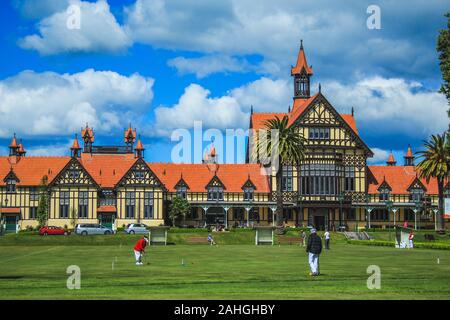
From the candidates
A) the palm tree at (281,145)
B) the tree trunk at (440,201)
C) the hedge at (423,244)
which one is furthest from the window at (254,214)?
the hedge at (423,244)

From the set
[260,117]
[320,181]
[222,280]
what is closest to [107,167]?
[260,117]

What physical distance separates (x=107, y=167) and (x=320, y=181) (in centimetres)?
2992

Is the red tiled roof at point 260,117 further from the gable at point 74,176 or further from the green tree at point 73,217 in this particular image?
the green tree at point 73,217

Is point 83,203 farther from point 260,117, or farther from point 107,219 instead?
point 260,117

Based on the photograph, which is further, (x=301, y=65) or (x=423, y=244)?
(x=301, y=65)

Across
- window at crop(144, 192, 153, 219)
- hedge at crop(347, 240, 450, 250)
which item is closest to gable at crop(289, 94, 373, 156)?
window at crop(144, 192, 153, 219)

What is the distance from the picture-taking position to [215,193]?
Result: 10106 centimetres

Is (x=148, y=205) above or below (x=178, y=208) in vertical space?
above

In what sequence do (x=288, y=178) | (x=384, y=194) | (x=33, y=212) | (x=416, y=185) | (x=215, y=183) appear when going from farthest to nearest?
1. (x=416, y=185)
2. (x=384, y=194)
3. (x=215, y=183)
4. (x=288, y=178)
5. (x=33, y=212)

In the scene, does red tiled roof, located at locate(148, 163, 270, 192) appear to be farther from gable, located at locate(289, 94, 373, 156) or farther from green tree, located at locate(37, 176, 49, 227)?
green tree, located at locate(37, 176, 49, 227)

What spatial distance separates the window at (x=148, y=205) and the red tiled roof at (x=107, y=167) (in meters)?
5.05

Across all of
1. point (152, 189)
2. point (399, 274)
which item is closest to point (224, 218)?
point (152, 189)
